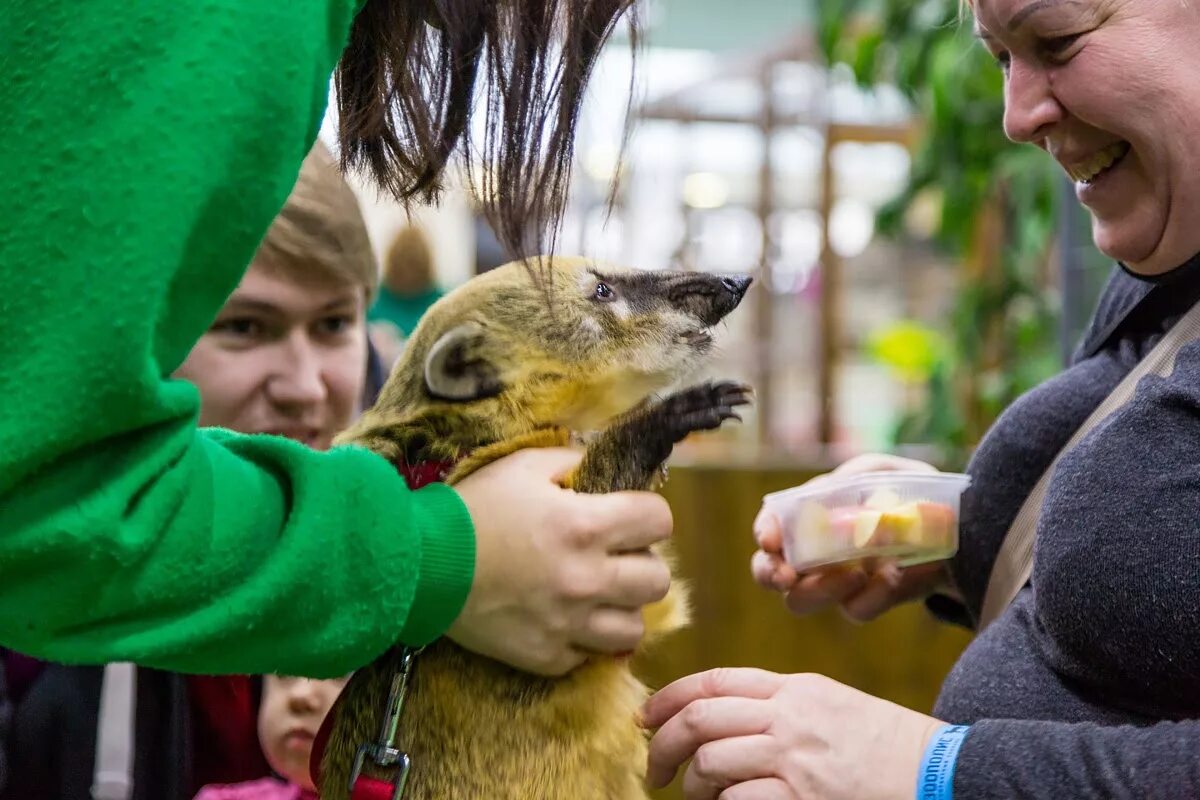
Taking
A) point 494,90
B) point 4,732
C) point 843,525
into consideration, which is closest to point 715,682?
point 843,525

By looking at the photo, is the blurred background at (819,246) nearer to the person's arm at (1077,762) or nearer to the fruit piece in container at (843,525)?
the fruit piece in container at (843,525)

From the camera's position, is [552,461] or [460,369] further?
[460,369]

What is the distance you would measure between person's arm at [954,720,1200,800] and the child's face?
0.72 metres

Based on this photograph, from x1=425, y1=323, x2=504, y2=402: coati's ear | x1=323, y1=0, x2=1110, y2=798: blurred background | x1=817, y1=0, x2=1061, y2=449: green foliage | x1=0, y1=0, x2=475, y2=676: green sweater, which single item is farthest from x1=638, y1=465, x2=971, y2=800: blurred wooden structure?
x1=0, y1=0, x2=475, y2=676: green sweater

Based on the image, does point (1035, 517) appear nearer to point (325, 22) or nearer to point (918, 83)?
point (325, 22)

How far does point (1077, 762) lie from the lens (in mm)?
852

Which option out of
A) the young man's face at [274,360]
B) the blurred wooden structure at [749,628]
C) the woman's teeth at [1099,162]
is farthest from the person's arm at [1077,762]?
the blurred wooden structure at [749,628]

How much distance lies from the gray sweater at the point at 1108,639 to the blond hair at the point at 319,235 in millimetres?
894

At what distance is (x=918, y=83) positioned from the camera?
338 cm

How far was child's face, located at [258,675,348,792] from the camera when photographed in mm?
1323

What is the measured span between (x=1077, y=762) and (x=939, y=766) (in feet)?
0.32

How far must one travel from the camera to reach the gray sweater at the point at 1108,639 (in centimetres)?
85

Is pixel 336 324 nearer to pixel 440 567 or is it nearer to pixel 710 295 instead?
pixel 710 295

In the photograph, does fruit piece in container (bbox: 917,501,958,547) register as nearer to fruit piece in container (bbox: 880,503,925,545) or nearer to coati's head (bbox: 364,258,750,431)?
fruit piece in container (bbox: 880,503,925,545)
